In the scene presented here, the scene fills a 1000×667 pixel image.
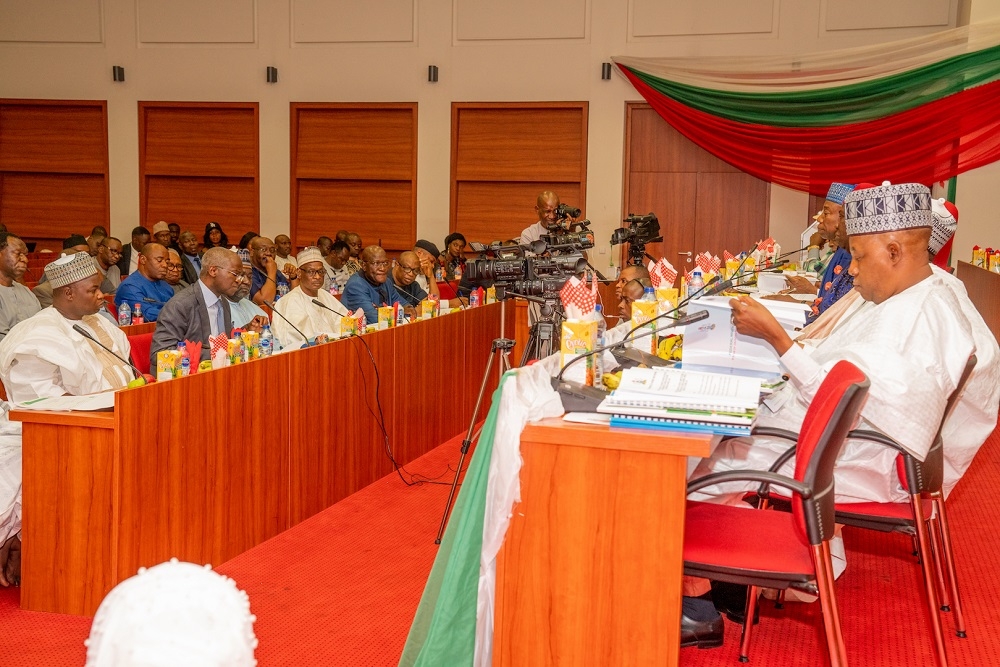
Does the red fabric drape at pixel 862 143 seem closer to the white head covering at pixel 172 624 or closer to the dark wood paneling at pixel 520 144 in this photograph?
the dark wood paneling at pixel 520 144

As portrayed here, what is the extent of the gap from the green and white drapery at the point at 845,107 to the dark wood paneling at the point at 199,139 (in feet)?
13.4

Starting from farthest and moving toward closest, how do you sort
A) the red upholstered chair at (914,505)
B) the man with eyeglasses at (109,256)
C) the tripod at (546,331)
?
the man with eyeglasses at (109,256) → the tripod at (546,331) → the red upholstered chair at (914,505)

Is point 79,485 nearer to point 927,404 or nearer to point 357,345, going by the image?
point 357,345

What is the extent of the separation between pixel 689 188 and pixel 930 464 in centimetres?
736

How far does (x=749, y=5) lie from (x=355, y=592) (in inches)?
298

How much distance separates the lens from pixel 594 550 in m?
2.09

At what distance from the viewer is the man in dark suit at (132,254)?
9070 millimetres

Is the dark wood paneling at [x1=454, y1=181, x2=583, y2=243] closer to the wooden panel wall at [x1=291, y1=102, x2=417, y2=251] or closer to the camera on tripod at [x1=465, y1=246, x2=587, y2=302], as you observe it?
the wooden panel wall at [x1=291, y1=102, x2=417, y2=251]

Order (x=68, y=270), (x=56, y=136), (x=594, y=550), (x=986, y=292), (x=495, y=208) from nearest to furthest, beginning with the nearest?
1. (x=594, y=550)
2. (x=68, y=270)
3. (x=986, y=292)
4. (x=495, y=208)
5. (x=56, y=136)

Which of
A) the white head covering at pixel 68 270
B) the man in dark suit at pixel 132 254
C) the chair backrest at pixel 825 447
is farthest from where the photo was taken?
the man in dark suit at pixel 132 254

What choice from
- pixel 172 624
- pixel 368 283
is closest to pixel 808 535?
pixel 172 624

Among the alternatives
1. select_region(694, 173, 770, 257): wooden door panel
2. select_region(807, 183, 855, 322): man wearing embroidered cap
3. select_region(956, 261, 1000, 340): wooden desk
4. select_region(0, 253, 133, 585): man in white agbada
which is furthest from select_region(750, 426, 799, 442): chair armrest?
select_region(694, 173, 770, 257): wooden door panel

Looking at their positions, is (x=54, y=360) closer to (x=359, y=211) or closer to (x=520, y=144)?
(x=520, y=144)

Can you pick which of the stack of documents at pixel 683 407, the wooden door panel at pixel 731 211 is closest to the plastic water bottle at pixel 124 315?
the stack of documents at pixel 683 407
